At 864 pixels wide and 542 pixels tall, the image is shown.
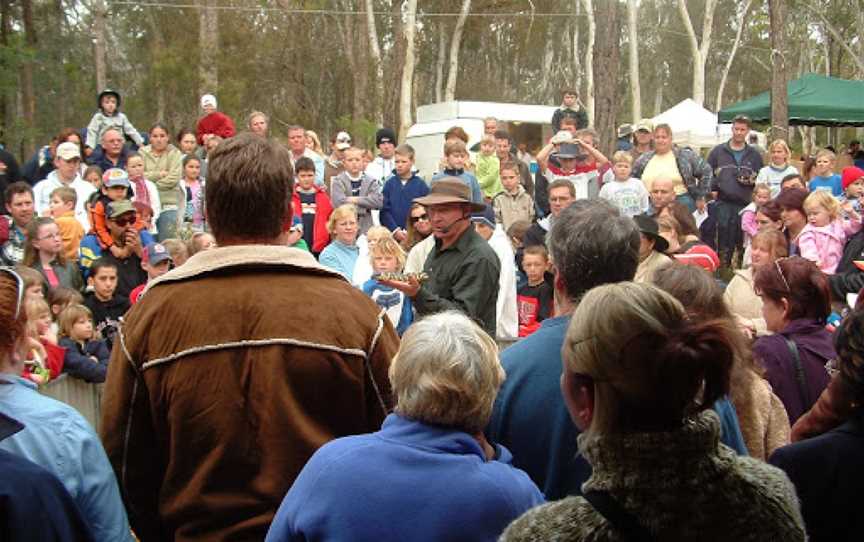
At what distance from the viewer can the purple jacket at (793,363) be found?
4289mm

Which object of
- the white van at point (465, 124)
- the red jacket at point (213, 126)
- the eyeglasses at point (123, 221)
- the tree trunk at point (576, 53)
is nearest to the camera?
the eyeglasses at point (123, 221)

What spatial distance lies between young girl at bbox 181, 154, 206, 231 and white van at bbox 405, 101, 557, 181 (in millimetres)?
9388

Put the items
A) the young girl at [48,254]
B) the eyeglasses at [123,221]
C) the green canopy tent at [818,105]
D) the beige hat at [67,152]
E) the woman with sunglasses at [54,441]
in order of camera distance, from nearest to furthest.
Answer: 1. the woman with sunglasses at [54,441]
2. the young girl at [48,254]
3. the eyeglasses at [123,221]
4. the beige hat at [67,152]
5. the green canopy tent at [818,105]

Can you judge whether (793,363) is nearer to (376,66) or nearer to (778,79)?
(778,79)

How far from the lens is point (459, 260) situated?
590 cm

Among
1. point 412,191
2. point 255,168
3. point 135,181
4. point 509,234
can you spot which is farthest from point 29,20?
point 255,168

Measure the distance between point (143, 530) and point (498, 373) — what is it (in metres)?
1.11

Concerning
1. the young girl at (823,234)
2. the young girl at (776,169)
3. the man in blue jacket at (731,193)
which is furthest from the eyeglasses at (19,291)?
the man in blue jacket at (731,193)

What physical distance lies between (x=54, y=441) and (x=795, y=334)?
9.87 ft

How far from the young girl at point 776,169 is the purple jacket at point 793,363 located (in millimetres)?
8548

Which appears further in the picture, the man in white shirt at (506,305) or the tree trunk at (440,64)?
the tree trunk at (440,64)

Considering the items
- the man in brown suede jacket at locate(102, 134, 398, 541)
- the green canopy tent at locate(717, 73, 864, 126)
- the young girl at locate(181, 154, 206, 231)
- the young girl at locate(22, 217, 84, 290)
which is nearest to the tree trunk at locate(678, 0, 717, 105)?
the green canopy tent at locate(717, 73, 864, 126)

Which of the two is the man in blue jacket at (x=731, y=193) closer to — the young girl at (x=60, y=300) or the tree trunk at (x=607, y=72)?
the tree trunk at (x=607, y=72)

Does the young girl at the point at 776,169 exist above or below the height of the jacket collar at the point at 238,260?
above
